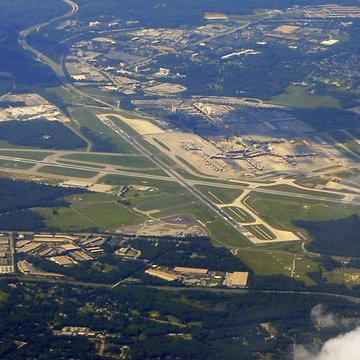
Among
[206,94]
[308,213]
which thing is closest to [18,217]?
[308,213]

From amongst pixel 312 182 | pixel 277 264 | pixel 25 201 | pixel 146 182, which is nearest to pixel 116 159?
pixel 146 182

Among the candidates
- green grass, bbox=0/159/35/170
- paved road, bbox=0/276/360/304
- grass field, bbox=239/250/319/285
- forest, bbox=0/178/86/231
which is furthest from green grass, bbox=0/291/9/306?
green grass, bbox=0/159/35/170

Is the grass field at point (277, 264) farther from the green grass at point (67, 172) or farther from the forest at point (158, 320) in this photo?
the green grass at point (67, 172)

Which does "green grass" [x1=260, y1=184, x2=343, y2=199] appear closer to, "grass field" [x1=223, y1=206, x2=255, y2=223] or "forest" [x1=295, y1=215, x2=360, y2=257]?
"forest" [x1=295, y1=215, x2=360, y2=257]

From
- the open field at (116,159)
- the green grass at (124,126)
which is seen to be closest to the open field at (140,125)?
the green grass at (124,126)

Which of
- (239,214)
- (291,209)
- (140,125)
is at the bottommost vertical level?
(140,125)

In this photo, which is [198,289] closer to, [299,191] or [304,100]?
[299,191]
